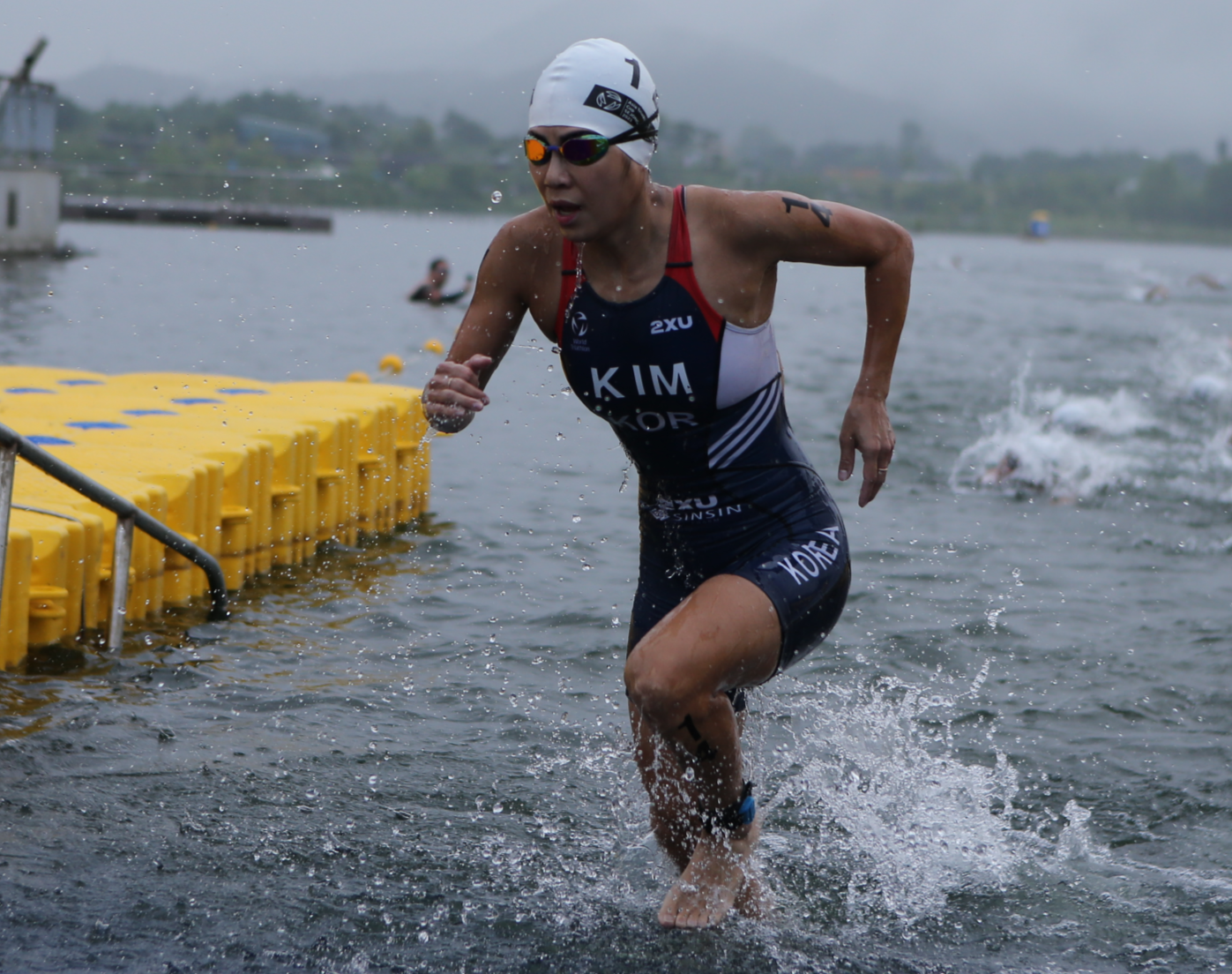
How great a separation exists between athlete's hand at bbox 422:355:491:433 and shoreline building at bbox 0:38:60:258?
1697 inches

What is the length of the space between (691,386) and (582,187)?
2.06 ft

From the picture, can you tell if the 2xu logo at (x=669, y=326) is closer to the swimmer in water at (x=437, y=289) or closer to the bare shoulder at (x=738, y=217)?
the bare shoulder at (x=738, y=217)

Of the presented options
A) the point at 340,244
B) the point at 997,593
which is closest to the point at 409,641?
the point at 997,593

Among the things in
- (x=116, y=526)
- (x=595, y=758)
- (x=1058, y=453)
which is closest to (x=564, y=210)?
(x=595, y=758)

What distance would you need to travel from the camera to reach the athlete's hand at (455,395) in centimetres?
379

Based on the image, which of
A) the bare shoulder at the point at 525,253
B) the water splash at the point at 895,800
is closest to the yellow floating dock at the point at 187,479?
the bare shoulder at the point at 525,253

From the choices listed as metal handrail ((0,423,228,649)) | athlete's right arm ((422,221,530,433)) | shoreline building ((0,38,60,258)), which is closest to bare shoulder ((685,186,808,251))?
athlete's right arm ((422,221,530,433))

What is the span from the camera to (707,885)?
4281 millimetres

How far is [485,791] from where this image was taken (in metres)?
5.46

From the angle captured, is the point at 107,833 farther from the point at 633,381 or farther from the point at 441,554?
the point at 441,554

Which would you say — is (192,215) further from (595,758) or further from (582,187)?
(582,187)

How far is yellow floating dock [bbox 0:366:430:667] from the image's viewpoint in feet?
21.4

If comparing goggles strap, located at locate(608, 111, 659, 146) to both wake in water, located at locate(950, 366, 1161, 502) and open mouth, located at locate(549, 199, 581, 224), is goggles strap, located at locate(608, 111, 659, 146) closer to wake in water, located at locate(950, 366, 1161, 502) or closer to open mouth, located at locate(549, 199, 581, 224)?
open mouth, located at locate(549, 199, 581, 224)

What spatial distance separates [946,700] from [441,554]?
161 inches
